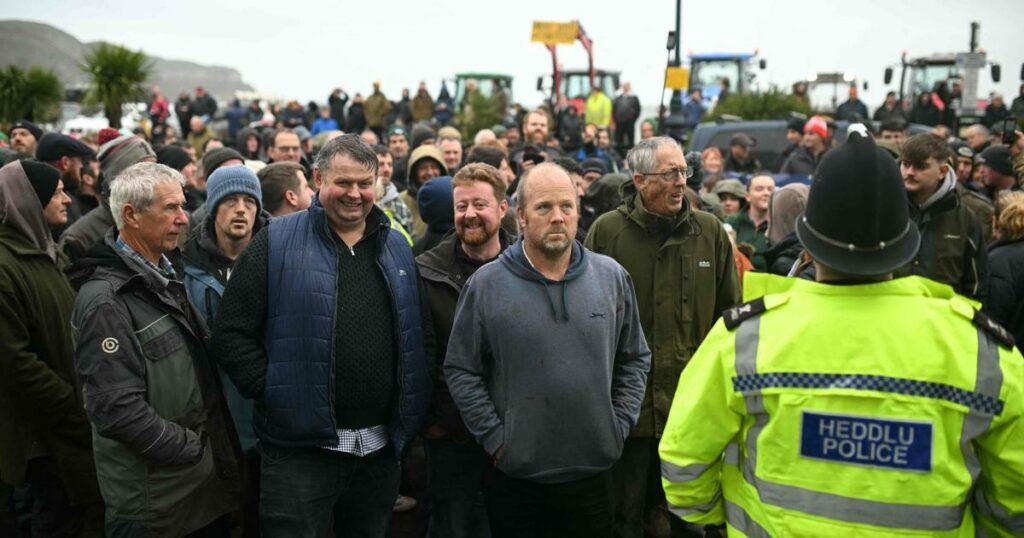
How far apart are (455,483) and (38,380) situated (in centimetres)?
190

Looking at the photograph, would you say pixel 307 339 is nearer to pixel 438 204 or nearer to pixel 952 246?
pixel 438 204

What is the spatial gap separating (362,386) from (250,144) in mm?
9208

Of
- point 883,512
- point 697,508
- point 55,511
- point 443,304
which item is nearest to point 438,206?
point 443,304

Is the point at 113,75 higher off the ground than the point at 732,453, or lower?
higher

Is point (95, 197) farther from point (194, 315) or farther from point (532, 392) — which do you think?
point (532, 392)

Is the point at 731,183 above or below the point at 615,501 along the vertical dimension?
above

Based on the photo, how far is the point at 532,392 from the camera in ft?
10.9

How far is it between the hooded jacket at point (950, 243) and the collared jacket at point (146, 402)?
396 cm

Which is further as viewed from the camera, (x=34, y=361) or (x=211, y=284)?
(x=211, y=284)

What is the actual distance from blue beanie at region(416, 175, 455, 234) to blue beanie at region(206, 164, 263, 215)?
0.96m

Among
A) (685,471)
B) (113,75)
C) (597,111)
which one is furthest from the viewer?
(113,75)

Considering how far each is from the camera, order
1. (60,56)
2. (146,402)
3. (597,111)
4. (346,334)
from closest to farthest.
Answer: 1. (146,402)
2. (346,334)
3. (597,111)
4. (60,56)

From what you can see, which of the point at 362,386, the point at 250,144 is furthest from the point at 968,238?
→ the point at 250,144

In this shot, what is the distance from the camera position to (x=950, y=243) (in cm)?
505
